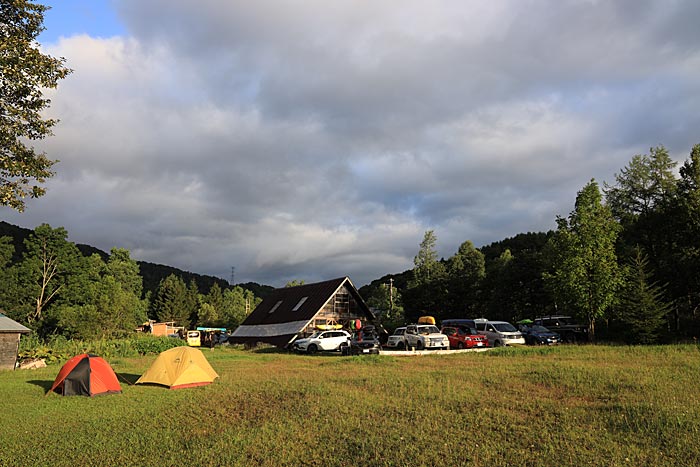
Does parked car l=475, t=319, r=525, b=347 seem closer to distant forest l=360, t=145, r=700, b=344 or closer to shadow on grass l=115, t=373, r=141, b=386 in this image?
distant forest l=360, t=145, r=700, b=344

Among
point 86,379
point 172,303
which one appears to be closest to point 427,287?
point 86,379

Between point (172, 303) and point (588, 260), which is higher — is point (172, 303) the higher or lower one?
the lower one

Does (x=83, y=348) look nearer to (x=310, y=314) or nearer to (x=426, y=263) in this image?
(x=310, y=314)

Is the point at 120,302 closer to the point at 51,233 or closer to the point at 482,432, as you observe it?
the point at 51,233

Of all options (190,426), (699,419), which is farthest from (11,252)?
(699,419)

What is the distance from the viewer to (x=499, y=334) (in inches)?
1156

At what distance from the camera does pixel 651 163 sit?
39.4 meters

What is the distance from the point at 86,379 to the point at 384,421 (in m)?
10.1

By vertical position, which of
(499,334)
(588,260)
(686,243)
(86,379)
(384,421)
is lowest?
(384,421)

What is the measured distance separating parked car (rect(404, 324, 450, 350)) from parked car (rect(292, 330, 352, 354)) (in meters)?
4.31

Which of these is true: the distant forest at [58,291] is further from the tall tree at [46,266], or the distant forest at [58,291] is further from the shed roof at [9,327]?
the shed roof at [9,327]

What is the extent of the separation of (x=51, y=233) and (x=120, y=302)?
40.6 ft

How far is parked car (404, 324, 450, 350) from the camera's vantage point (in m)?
28.8

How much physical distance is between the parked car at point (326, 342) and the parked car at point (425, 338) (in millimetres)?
4307
